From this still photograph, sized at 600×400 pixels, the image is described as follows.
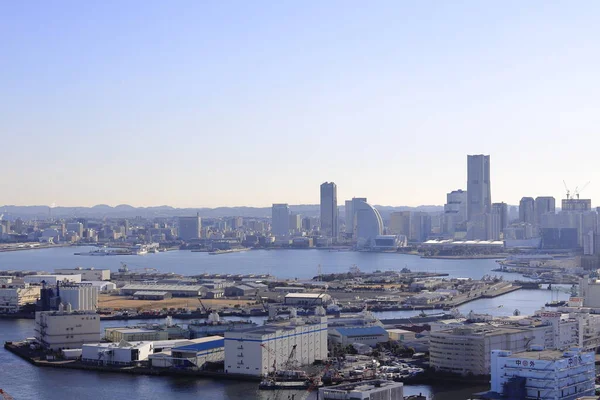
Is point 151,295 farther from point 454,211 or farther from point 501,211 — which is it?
point 454,211

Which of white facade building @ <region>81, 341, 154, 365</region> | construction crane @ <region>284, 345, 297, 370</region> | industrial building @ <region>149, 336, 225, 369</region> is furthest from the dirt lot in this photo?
construction crane @ <region>284, 345, 297, 370</region>

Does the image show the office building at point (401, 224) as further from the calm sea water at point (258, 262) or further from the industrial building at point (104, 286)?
the industrial building at point (104, 286)

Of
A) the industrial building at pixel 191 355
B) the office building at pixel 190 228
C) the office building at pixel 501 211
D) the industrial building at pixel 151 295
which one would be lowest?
the industrial building at pixel 191 355

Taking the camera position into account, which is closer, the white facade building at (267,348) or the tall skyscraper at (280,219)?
the white facade building at (267,348)

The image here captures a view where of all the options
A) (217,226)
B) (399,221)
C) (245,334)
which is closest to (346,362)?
(245,334)

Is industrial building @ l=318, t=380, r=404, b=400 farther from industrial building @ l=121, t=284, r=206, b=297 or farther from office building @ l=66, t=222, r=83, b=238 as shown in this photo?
office building @ l=66, t=222, r=83, b=238

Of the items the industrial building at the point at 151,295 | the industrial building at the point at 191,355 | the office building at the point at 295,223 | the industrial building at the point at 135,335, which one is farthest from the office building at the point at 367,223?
the industrial building at the point at 191,355

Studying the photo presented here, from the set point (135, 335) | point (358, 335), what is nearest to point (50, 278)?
point (135, 335)
